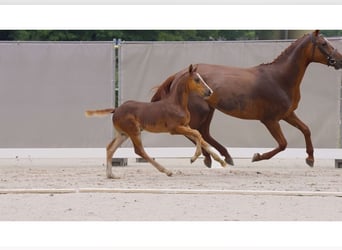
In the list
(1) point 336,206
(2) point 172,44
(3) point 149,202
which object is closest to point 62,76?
(2) point 172,44

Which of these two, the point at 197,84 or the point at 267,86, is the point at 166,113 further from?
the point at 267,86

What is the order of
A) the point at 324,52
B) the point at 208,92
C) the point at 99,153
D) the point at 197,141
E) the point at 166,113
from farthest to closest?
the point at 99,153
the point at 324,52
the point at 166,113
the point at 208,92
the point at 197,141

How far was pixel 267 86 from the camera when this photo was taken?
1245cm

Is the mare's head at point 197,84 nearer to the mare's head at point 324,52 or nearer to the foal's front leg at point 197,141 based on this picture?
the foal's front leg at point 197,141

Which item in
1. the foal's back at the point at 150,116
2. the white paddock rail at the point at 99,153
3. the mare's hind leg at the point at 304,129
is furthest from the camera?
the white paddock rail at the point at 99,153

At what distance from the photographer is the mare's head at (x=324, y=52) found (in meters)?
12.3

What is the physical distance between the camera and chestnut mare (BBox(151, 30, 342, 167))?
12.4 m

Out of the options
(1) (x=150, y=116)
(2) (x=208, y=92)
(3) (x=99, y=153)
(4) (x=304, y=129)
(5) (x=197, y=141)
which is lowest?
(3) (x=99, y=153)

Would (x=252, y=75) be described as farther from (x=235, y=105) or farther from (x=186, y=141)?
(x=186, y=141)

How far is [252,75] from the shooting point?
493 inches

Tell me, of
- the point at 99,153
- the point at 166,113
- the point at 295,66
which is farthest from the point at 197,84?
the point at 99,153

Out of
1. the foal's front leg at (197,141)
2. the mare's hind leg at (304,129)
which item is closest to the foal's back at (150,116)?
the foal's front leg at (197,141)

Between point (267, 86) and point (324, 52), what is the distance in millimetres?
987

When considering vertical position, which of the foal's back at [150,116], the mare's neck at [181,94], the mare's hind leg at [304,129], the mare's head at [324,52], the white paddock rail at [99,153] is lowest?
the white paddock rail at [99,153]
